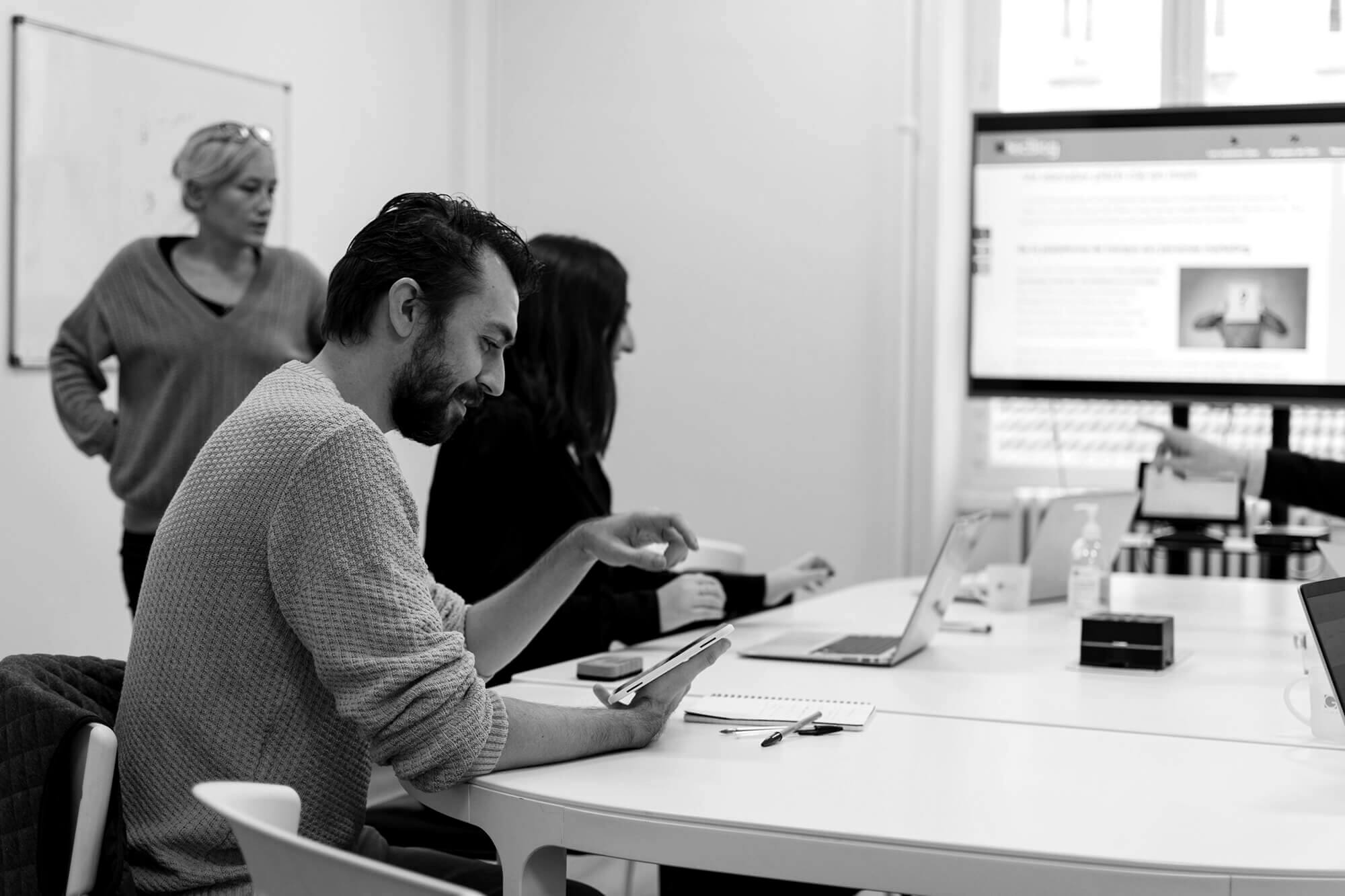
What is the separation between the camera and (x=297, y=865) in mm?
938

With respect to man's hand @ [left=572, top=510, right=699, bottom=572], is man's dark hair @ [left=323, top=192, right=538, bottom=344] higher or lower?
higher

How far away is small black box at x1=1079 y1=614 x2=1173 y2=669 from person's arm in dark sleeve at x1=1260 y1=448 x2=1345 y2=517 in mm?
1195

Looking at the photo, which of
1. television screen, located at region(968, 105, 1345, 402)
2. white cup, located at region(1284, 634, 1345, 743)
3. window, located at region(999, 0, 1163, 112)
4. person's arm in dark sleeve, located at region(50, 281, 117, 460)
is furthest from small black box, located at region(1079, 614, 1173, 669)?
window, located at region(999, 0, 1163, 112)

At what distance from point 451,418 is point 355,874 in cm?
68

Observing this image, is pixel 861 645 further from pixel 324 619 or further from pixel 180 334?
pixel 180 334

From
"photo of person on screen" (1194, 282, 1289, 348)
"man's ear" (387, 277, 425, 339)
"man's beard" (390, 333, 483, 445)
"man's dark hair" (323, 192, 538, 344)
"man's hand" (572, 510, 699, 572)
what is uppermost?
"photo of person on screen" (1194, 282, 1289, 348)

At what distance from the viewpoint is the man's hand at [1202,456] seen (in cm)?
314

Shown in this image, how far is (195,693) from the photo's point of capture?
1316mm

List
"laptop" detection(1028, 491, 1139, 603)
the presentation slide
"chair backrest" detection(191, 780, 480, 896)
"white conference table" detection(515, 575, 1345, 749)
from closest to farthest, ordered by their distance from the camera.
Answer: "chair backrest" detection(191, 780, 480, 896), "white conference table" detection(515, 575, 1345, 749), "laptop" detection(1028, 491, 1139, 603), the presentation slide

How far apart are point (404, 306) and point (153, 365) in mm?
1645

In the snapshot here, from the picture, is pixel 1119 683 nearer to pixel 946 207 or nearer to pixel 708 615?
pixel 708 615

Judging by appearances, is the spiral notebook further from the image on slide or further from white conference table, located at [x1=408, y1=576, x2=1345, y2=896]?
the image on slide

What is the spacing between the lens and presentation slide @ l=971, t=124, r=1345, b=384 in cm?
370

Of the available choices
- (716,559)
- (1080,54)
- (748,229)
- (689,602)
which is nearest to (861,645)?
(689,602)
